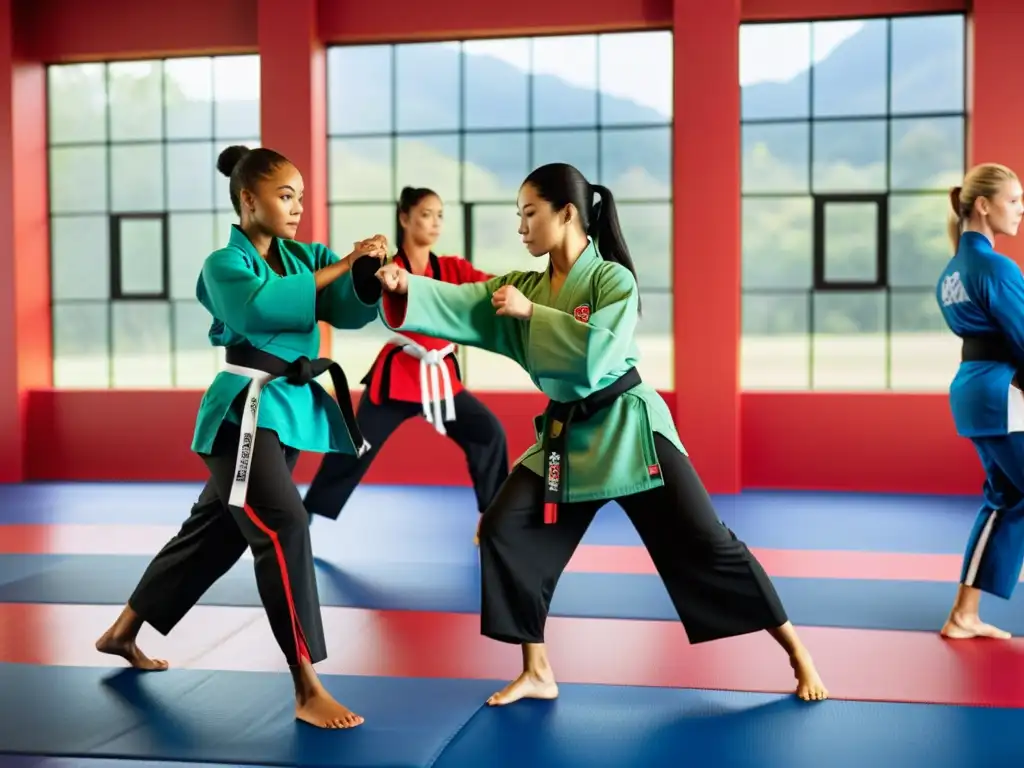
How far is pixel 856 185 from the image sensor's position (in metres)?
5.73

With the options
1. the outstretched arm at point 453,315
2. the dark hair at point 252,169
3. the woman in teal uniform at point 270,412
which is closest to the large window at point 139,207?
the woman in teal uniform at point 270,412

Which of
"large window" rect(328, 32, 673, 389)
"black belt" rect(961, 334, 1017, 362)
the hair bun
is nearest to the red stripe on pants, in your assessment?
the hair bun

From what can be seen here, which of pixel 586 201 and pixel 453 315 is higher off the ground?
pixel 586 201

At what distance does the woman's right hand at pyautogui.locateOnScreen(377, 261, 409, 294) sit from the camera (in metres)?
2.23

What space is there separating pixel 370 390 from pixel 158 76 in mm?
3415

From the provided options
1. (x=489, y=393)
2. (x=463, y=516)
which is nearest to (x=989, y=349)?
(x=463, y=516)

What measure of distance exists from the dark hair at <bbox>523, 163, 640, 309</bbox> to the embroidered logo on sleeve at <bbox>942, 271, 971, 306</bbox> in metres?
1.02

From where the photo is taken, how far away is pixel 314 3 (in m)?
5.92

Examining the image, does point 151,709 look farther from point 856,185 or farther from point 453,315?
point 856,185

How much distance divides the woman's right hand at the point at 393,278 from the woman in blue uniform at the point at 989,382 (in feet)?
5.00

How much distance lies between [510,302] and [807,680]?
1080 mm

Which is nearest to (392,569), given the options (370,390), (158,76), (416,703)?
(370,390)

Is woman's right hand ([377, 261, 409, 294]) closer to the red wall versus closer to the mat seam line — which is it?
the mat seam line

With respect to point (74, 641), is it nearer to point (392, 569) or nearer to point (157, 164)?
point (392, 569)
